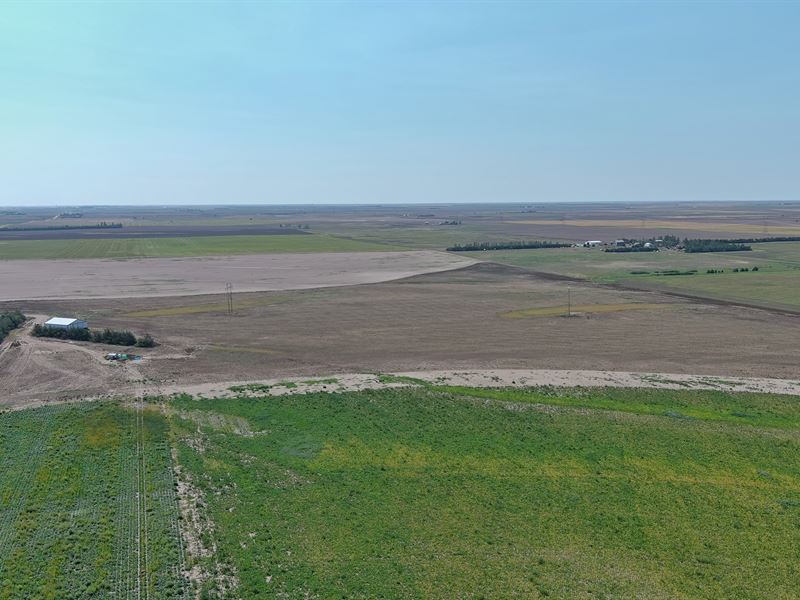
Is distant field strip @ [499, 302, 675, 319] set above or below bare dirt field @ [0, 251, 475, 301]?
below

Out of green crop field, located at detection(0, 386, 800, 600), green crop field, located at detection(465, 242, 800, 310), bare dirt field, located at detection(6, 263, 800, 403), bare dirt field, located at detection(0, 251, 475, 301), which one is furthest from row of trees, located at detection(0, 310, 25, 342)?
green crop field, located at detection(465, 242, 800, 310)

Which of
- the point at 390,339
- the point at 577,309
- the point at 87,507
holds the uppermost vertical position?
the point at 577,309

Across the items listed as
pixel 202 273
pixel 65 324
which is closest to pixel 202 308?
pixel 65 324

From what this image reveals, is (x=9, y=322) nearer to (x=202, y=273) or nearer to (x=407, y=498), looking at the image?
(x=202, y=273)

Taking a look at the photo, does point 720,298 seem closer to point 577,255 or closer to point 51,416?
point 577,255

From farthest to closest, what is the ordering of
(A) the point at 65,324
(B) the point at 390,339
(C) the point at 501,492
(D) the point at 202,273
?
(D) the point at 202,273, (B) the point at 390,339, (A) the point at 65,324, (C) the point at 501,492

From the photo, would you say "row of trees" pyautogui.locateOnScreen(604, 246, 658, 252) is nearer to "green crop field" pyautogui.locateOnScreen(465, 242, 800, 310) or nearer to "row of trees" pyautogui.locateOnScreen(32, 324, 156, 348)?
"green crop field" pyautogui.locateOnScreen(465, 242, 800, 310)
